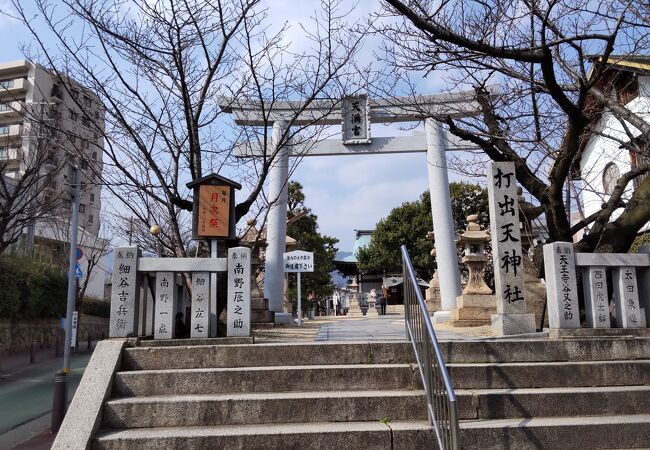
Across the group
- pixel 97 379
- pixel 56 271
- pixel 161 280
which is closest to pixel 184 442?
pixel 97 379

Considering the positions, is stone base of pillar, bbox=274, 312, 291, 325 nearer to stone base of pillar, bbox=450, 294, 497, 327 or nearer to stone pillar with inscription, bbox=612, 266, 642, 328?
stone base of pillar, bbox=450, 294, 497, 327

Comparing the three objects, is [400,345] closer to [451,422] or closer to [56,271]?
[451,422]

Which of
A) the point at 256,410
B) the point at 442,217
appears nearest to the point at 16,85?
the point at 442,217

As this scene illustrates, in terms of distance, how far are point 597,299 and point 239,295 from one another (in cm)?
442

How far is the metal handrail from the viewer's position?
3.50 m

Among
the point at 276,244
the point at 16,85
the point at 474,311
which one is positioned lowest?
the point at 474,311

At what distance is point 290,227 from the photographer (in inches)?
1194

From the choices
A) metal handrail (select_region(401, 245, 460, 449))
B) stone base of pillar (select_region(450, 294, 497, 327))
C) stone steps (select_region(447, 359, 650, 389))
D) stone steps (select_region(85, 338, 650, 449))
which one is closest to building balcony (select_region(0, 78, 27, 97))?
stone base of pillar (select_region(450, 294, 497, 327))

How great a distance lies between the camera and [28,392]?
37.3 ft

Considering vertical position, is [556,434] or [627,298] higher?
[627,298]

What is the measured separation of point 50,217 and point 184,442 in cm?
1579

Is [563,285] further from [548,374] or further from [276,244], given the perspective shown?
[276,244]

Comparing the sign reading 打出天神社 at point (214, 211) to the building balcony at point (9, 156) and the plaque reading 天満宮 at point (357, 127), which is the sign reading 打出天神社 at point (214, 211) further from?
the building balcony at point (9, 156)

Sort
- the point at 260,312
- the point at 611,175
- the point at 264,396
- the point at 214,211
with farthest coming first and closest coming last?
the point at 611,175 → the point at 260,312 → the point at 214,211 → the point at 264,396
